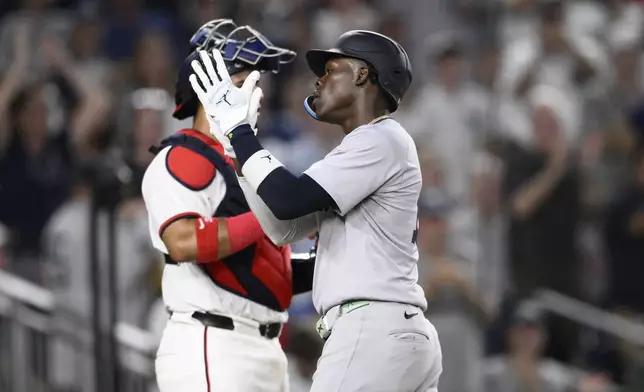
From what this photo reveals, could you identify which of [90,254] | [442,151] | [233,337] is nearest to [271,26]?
[442,151]

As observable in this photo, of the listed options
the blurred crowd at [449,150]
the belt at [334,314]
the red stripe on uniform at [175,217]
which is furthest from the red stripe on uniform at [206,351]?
the blurred crowd at [449,150]

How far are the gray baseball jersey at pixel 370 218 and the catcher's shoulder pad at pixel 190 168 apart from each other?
1.88ft

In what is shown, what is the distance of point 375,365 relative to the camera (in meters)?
3.63

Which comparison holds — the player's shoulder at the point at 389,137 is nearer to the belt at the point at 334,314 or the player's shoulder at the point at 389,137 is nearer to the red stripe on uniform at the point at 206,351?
the belt at the point at 334,314

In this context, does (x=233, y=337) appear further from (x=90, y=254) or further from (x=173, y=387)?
(x=90, y=254)

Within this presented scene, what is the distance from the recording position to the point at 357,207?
373cm

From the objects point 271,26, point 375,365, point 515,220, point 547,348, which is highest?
point 271,26

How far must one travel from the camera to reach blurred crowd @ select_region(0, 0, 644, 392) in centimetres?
715

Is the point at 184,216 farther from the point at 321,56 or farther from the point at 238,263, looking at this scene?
the point at 321,56

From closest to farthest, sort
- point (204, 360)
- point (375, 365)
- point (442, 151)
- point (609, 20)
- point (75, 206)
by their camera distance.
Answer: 1. point (375, 365)
2. point (204, 360)
3. point (75, 206)
4. point (442, 151)
5. point (609, 20)

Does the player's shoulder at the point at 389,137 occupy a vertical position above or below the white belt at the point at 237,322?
above

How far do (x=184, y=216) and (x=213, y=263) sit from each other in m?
0.21

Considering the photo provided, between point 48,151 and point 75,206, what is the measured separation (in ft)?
1.98

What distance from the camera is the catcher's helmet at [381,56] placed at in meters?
3.71
